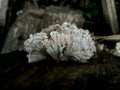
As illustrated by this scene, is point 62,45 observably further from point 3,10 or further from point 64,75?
point 3,10

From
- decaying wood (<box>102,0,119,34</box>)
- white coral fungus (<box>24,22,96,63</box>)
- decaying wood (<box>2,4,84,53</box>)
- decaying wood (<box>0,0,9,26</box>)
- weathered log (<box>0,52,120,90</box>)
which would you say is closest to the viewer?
weathered log (<box>0,52,120,90</box>)

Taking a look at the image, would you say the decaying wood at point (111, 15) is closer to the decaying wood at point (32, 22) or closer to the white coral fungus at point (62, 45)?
the decaying wood at point (32, 22)

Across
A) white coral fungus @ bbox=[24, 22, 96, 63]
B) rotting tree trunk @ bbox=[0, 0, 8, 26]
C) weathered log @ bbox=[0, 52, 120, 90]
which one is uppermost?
rotting tree trunk @ bbox=[0, 0, 8, 26]

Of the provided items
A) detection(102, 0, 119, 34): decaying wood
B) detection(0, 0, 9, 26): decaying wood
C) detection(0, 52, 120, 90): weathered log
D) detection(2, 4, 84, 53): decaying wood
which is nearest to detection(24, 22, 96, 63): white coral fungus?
detection(0, 52, 120, 90): weathered log

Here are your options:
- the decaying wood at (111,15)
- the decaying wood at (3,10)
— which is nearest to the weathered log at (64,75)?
the decaying wood at (111,15)

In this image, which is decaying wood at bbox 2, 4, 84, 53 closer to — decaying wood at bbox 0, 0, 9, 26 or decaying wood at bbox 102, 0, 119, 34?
decaying wood at bbox 0, 0, 9, 26

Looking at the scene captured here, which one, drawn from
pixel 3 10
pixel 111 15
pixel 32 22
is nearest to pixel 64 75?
pixel 32 22

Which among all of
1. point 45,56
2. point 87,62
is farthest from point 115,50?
point 45,56
